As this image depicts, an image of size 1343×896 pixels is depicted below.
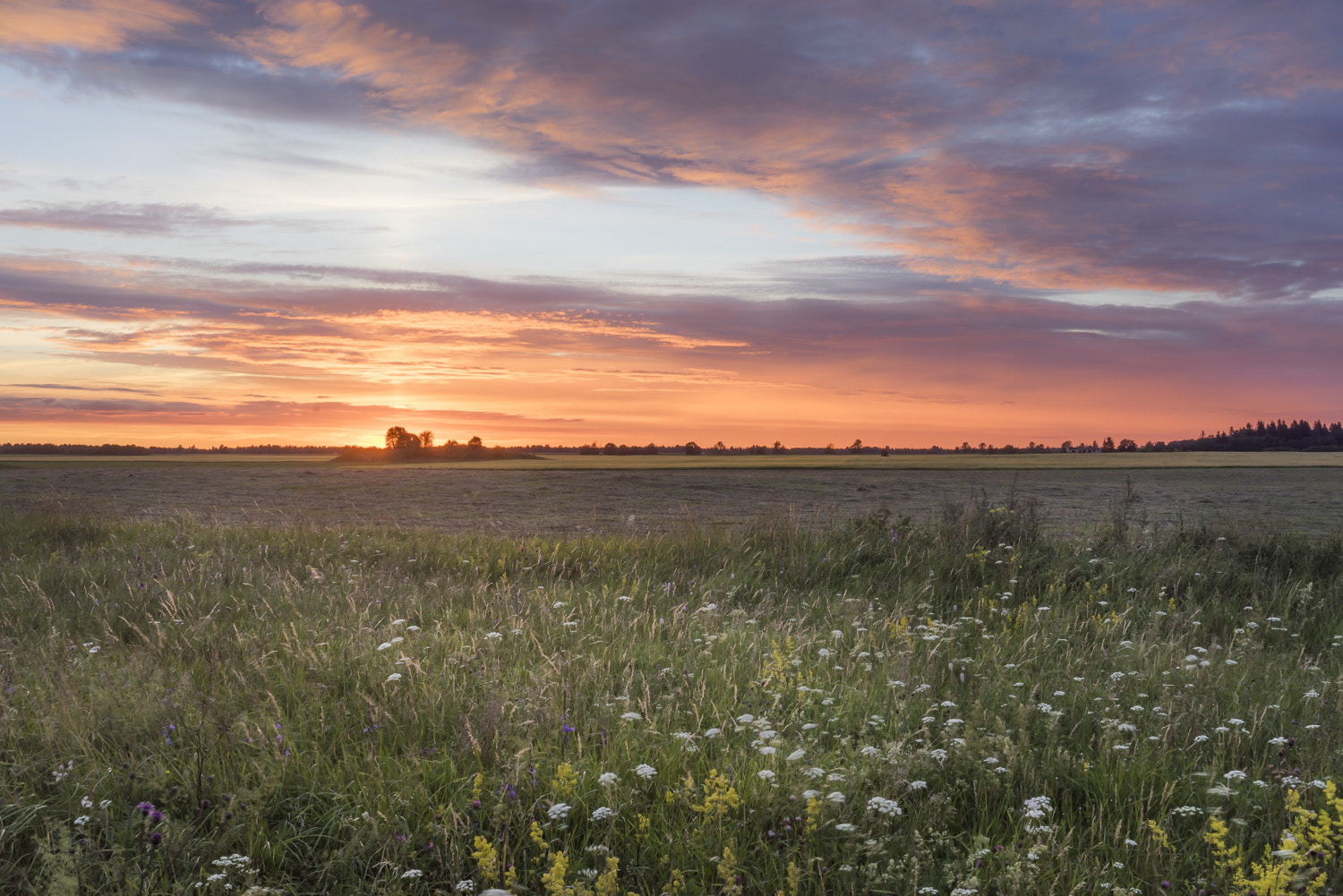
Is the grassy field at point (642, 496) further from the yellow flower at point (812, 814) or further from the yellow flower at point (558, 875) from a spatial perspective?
the yellow flower at point (558, 875)

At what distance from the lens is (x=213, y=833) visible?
3.74 m

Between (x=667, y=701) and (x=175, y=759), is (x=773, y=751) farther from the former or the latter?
(x=175, y=759)

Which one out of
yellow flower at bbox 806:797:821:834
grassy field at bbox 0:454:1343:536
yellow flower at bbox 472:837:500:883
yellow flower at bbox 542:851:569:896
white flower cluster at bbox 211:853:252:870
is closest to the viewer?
yellow flower at bbox 542:851:569:896

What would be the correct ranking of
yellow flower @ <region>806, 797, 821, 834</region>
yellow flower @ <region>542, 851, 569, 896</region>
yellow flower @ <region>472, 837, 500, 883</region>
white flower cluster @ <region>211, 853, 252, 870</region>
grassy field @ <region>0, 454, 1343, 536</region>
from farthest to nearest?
grassy field @ <region>0, 454, 1343, 536</region>, yellow flower @ <region>806, 797, 821, 834</region>, white flower cluster @ <region>211, 853, 252, 870</region>, yellow flower @ <region>472, 837, 500, 883</region>, yellow flower @ <region>542, 851, 569, 896</region>

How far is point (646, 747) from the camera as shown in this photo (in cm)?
446

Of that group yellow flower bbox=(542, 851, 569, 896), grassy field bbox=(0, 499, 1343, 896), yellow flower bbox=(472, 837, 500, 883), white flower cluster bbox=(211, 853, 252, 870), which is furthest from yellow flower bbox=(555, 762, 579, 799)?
white flower cluster bbox=(211, 853, 252, 870)

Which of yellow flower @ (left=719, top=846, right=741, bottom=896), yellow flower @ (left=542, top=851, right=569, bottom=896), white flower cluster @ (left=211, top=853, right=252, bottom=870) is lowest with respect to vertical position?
white flower cluster @ (left=211, top=853, right=252, bottom=870)

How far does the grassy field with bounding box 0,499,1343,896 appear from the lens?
3.56 meters

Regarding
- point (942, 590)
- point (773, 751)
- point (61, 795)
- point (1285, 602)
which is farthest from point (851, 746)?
point (1285, 602)

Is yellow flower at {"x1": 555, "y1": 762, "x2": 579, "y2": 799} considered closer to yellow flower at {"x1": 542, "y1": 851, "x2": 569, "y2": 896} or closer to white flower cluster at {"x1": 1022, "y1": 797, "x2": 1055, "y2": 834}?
yellow flower at {"x1": 542, "y1": 851, "x2": 569, "y2": 896}

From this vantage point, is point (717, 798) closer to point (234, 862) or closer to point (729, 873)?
point (729, 873)

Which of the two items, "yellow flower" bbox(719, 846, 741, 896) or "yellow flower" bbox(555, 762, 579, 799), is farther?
"yellow flower" bbox(555, 762, 579, 799)

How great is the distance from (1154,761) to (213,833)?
16.8 feet

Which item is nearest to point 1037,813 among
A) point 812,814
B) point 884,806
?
point 884,806
